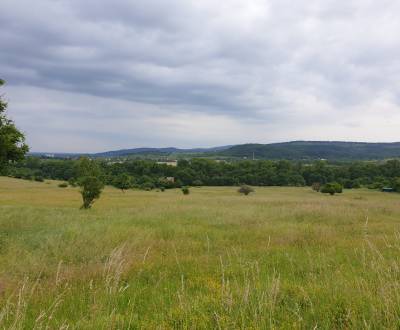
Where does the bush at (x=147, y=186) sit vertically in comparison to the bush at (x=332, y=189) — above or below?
below

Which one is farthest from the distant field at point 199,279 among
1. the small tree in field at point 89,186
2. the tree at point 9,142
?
the small tree in field at point 89,186

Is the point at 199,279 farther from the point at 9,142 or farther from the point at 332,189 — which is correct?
the point at 332,189

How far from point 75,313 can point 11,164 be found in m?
11.8

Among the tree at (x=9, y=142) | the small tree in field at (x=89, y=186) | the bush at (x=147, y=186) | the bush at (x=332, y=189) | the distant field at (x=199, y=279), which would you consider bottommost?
the bush at (x=147, y=186)

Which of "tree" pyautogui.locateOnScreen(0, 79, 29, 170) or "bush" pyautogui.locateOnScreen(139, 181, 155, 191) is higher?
"tree" pyautogui.locateOnScreen(0, 79, 29, 170)

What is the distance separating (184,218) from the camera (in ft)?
57.7

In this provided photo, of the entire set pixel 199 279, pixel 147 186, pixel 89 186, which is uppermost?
pixel 199 279

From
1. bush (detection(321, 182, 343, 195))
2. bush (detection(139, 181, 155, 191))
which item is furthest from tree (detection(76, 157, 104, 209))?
bush (detection(139, 181, 155, 191))

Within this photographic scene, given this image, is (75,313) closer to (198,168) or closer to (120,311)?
(120,311)

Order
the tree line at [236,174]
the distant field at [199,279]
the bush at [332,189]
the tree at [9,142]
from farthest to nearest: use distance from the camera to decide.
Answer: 1. the tree line at [236,174]
2. the bush at [332,189]
3. the tree at [9,142]
4. the distant field at [199,279]

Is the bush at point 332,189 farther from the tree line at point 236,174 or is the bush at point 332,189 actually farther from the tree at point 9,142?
the tree at point 9,142

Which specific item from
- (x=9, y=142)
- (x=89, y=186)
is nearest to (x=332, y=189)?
(x=89, y=186)

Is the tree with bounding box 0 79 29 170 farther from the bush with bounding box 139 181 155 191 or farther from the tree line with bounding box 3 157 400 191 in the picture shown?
the bush with bounding box 139 181 155 191

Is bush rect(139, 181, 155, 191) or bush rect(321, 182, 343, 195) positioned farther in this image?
bush rect(139, 181, 155, 191)
